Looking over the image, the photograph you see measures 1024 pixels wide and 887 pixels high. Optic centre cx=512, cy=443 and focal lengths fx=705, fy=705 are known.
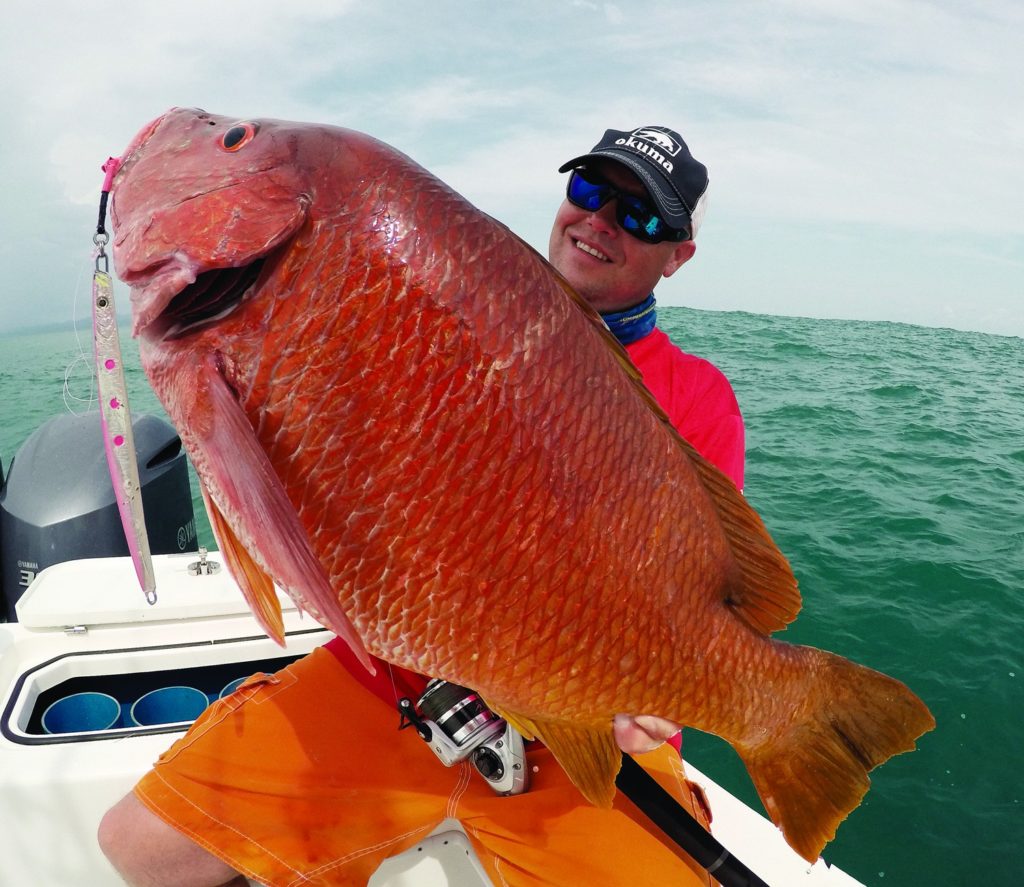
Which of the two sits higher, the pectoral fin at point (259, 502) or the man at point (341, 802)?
the pectoral fin at point (259, 502)

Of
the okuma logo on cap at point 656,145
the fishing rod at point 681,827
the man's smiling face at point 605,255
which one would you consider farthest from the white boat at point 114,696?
the okuma logo on cap at point 656,145

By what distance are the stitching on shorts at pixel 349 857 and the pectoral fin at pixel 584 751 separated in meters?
0.62

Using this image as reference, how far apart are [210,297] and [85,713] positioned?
203 cm

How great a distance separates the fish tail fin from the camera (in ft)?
5.64

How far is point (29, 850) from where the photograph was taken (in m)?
2.08

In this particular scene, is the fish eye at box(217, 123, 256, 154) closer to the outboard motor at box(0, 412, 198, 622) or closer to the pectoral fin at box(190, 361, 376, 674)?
the pectoral fin at box(190, 361, 376, 674)

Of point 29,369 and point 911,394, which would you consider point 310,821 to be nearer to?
point 911,394

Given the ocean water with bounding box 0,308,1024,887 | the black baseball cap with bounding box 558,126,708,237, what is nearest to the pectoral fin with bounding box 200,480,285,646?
the ocean water with bounding box 0,308,1024,887

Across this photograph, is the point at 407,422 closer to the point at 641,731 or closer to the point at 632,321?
the point at 641,731

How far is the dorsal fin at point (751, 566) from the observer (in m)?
1.64

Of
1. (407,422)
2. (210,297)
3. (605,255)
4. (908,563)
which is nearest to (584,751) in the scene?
(407,422)

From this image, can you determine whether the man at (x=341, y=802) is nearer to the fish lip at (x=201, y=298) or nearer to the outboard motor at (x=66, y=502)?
the fish lip at (x=201, y=298)

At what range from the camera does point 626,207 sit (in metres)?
2.26

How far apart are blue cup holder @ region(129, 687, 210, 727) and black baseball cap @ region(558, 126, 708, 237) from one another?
7.51ft
